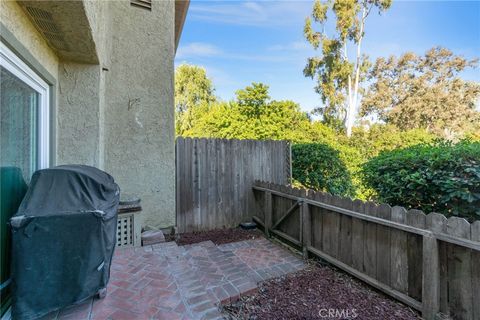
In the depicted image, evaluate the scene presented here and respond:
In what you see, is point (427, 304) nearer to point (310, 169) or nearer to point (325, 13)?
point (310, 169)

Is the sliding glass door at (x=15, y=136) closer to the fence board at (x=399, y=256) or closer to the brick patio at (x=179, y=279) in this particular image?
the brick patio at (x=179, y=279)

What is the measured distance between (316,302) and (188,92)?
61.8 ft

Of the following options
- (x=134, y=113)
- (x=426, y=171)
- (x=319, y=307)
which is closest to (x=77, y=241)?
(x=319, y=307)

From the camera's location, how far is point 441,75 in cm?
1791

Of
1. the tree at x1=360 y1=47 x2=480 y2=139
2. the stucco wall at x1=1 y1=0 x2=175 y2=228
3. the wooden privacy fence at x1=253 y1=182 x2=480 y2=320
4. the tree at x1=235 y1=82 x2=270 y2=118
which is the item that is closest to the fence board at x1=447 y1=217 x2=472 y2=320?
the wooden privacy fence at x1=253 y1=182 x2=480 y2=320

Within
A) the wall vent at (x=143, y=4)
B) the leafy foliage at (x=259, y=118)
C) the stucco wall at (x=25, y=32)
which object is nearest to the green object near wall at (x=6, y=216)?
the stucco wall at (x=25, y=32)

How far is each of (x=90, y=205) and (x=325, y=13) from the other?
60.4 feet

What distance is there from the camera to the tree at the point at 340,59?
15055 millimetres

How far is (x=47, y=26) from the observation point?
231 cm

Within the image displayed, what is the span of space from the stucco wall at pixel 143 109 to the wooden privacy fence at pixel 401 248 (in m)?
2.81

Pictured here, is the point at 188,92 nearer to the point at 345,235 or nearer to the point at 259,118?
the point at 259,118

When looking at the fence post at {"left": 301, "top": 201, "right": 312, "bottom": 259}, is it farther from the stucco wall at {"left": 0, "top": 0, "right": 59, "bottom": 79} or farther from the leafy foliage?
the leafy foliage

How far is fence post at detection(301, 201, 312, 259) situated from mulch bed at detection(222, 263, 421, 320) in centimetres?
70

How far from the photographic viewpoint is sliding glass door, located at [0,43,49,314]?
1.86 metres
